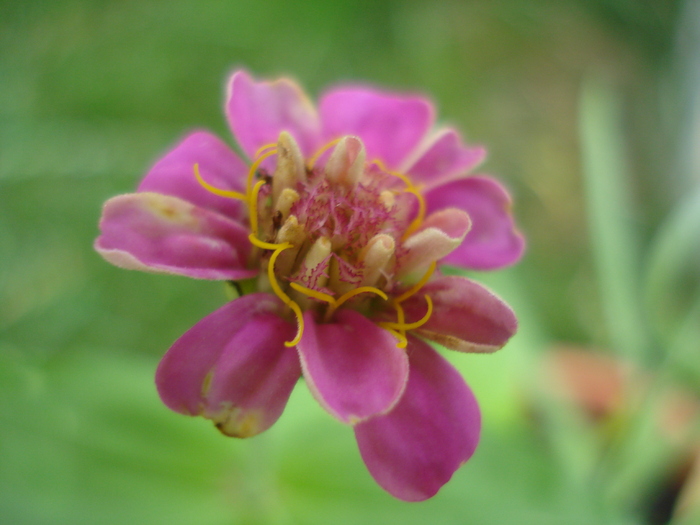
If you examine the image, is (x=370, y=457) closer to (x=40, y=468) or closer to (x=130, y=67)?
(x=40, y=468)

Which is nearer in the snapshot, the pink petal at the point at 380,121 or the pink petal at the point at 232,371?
the pink petal at the point at 232,371

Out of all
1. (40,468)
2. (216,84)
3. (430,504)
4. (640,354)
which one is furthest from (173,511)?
(216,84)

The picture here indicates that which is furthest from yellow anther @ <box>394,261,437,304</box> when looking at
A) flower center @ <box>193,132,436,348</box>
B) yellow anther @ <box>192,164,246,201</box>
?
yellow anther @ <box>192,164,246,201</box>

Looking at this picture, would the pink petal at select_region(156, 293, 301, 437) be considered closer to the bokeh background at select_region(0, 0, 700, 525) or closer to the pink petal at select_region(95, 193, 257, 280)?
the pink petal at select_region(95, 193, 257, 280)

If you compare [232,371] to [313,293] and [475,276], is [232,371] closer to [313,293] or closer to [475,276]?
[313,293]

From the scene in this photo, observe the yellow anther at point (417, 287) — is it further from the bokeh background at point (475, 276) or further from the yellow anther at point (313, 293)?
the bokeh background at point (475, 276)

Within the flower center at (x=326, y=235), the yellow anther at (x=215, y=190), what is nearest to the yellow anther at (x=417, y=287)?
the flower center at (x=326, y=235)
